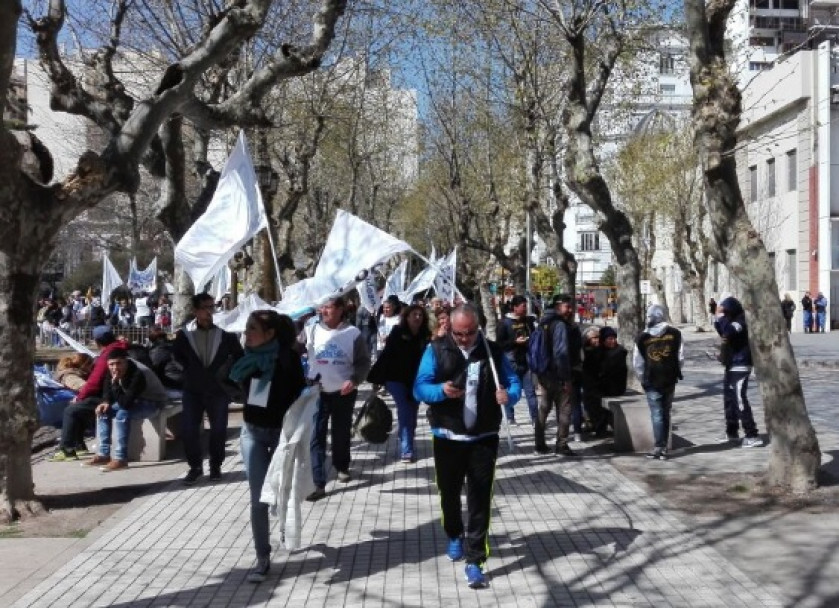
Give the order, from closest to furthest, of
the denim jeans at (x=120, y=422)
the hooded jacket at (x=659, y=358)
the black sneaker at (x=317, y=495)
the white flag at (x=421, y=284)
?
the black sneaker at (x=317, y=495) < the hooded jacket at (x=659, y=358) < the denim jeans at (x=120, y=422) < the white flag at (x=421, y=284)

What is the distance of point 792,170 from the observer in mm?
39688

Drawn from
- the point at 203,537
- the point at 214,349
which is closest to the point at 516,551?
the point at 203,537

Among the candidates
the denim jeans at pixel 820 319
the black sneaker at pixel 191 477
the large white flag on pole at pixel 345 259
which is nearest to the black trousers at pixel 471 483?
the large white flag on pole at pixel 345 259

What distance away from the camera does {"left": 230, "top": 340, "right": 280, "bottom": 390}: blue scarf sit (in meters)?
6.50

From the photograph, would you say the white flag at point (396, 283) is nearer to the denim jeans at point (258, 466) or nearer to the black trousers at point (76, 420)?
the black trousers at point (76, 420)

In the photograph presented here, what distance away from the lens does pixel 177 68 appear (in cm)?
877

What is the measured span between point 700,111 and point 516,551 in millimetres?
4561

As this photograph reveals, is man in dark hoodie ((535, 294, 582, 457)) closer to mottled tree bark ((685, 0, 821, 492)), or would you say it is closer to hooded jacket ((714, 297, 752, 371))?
hooded jacket ((714, 297, 752, 371))

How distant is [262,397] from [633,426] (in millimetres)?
5772

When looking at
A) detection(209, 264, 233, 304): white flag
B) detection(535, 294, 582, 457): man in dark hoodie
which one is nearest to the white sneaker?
detection(535, 294, 582, 457): man in dark hoodie

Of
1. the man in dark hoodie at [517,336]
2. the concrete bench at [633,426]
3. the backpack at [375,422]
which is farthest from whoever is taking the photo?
the man in dark hoodie at [517,336]

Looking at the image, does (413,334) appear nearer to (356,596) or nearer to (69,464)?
(69,464)

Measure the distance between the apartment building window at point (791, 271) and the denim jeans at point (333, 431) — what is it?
3393cm

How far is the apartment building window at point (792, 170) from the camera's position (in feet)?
128
